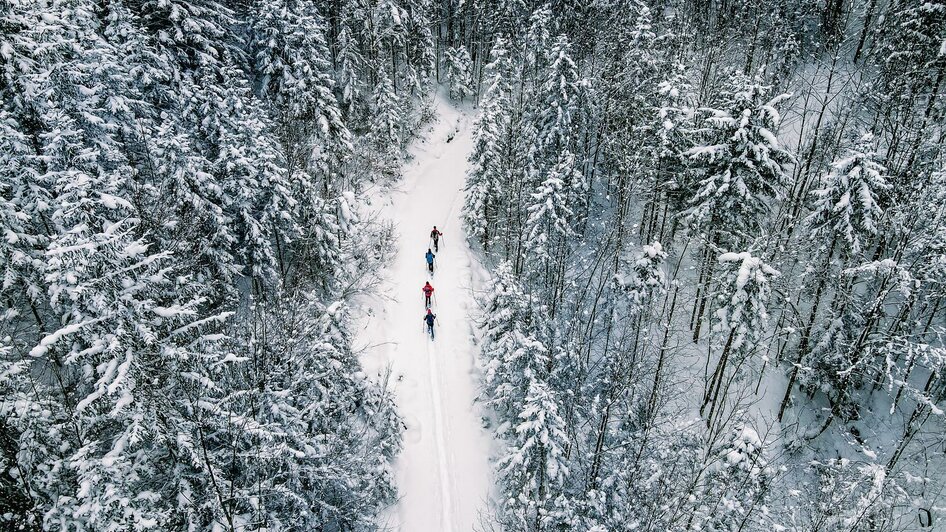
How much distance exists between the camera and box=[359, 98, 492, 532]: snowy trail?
17953mm

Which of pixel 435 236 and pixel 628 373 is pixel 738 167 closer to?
pixel 628 373

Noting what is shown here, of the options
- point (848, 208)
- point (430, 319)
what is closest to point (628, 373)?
point (430, 319)

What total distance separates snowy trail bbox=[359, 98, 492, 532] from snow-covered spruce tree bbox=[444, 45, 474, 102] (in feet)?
54.5

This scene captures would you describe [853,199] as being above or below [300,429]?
above

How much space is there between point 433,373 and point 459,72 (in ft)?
103

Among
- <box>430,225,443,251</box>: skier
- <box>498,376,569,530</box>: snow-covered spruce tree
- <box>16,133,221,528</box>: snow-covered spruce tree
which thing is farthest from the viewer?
<box>430,225,443,251</box>: skier

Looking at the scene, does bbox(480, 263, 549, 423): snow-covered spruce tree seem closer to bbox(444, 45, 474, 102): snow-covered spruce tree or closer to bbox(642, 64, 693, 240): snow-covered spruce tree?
bbox(642, 64, 693, 240): snow-covered spruce tree

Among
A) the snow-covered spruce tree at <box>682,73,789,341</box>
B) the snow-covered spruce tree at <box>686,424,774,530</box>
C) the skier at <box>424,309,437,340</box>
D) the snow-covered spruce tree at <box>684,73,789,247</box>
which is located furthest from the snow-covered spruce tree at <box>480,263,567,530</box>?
the snow-covered spruce tree at <box>684,73,789,247</box>

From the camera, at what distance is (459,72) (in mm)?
44438

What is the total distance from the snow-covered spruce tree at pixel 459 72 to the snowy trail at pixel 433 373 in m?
16.6

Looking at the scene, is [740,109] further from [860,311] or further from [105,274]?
[105,274]

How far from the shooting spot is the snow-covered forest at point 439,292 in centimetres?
1041

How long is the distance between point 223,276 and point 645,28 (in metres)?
27.8

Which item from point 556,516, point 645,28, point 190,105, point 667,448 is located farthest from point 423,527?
point 645,28
